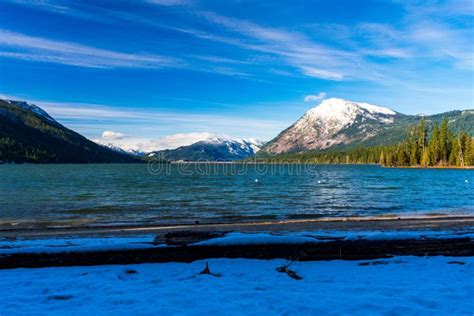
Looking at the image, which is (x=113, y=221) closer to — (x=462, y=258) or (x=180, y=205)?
(x=180, y=205)

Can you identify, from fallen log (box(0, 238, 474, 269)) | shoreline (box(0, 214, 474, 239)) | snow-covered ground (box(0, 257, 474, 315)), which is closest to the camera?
snow-covered ground (box(0, 257, 474, 315))

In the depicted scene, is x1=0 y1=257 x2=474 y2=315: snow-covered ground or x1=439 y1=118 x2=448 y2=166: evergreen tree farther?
x1=439 y1=118 x2=448 y2=166: evergreen tree

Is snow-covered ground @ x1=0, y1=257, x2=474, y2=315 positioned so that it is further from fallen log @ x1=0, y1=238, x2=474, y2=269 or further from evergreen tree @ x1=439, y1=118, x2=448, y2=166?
evergreen tree @ x1=439, y1=118, x2=448, y2=166

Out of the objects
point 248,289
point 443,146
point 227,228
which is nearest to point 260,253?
point 248,289

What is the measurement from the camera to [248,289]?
879 centimetres

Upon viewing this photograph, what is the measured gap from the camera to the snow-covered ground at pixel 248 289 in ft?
24.4

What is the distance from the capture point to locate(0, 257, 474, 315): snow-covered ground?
7.45 m

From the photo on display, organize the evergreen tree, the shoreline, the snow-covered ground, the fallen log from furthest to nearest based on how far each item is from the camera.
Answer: the evergreen tree → the shoreline → the fallen log → the snow-covered ground

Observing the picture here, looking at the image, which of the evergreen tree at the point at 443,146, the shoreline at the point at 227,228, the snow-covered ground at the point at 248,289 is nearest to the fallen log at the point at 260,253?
the snow-covered ground at the point at 248,289

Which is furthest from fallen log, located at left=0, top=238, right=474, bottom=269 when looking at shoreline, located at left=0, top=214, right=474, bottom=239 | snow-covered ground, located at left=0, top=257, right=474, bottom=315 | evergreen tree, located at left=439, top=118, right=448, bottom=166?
evergreen tree, located at left=439, top=118, right=448, bottom=166

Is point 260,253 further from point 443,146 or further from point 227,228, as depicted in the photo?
point 443,146

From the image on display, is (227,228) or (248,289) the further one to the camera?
(227,228)

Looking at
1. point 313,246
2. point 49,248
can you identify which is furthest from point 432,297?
point 49,248

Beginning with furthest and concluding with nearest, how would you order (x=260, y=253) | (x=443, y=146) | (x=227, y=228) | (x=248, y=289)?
(x=443, y=146) < (x=227, y=228) < (x=260, y=253) < (x=248, y=289)
